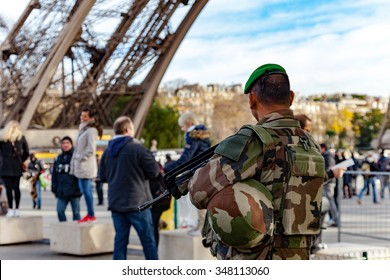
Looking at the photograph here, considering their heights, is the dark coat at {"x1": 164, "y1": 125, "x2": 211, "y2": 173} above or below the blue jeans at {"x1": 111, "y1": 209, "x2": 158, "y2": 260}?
above

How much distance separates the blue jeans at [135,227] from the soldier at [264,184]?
304 cm

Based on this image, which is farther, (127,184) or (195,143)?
(195,143)

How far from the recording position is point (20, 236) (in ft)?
26.4

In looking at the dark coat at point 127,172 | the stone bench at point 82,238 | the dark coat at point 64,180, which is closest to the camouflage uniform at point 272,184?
the dark coat at point 127,172

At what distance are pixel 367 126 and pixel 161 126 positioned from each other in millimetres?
18036

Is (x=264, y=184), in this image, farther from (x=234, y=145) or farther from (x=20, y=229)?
(x=20, y=229)

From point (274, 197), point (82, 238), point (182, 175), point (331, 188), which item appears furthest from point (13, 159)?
point (274, 197)

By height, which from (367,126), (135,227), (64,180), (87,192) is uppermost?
(367,126)

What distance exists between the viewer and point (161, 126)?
48.2 meters

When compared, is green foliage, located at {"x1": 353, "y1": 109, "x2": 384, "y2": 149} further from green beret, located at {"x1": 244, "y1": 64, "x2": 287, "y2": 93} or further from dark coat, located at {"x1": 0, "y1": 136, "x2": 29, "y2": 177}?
green beret, located at {"x1": 244, "y1": 64, "x2": 287, "y2": 93}

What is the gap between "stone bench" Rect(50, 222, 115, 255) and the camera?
7184mm

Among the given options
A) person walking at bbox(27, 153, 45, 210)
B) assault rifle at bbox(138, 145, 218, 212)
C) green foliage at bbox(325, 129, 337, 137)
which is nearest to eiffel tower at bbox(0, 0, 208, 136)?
person walking at bbox(27, 153, 45, 210)
